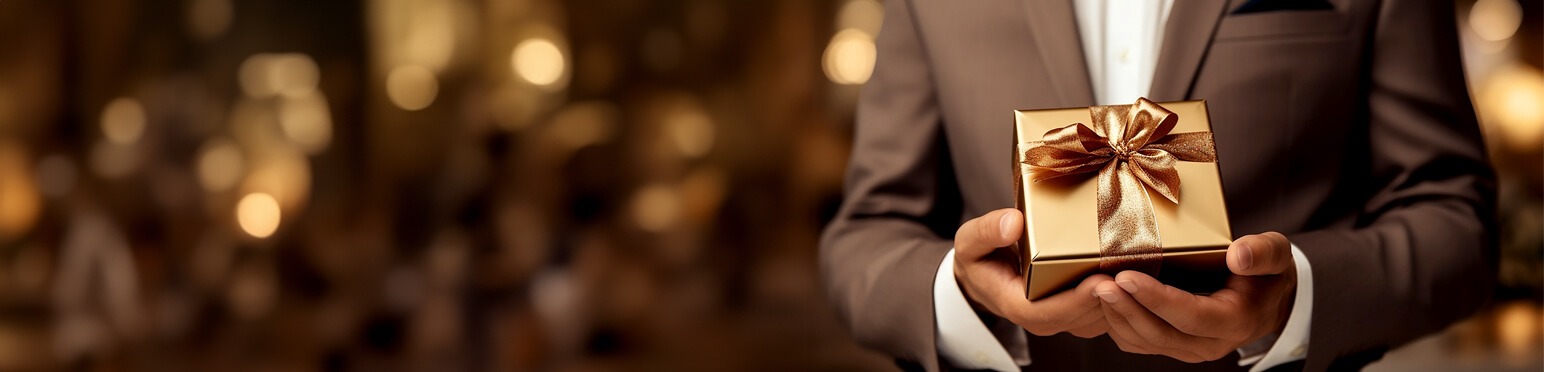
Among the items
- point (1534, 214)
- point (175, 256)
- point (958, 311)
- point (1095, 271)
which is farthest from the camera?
point (175, 256)

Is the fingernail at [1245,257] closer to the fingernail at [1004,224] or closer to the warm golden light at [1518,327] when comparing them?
the fingernail at [1004,224]

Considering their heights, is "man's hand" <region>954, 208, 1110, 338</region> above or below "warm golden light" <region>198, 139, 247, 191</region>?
below

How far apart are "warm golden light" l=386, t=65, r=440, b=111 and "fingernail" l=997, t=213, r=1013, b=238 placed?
55.8 inches

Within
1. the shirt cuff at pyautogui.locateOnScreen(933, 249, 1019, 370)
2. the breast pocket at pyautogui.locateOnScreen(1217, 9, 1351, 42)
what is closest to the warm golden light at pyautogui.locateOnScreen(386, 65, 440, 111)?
the shirt cuff at pyautogui.locateOnScreen(933, 249, 1019, 370)

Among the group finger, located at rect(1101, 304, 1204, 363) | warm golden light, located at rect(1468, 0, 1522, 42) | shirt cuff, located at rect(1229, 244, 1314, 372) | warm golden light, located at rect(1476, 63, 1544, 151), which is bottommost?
warm golden light, located at rect(1476, 63, 1544, 151)

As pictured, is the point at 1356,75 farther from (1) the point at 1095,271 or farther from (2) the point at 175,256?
(2) the point at 175,256

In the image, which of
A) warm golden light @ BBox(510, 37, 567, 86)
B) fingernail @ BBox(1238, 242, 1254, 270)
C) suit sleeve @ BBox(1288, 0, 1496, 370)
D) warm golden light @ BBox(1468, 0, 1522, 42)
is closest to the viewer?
fingernail @ BBox(1238, 242, 1254, 270)

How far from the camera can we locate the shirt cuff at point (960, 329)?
66 centimetres

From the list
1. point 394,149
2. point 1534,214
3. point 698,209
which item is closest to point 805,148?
point 698,209

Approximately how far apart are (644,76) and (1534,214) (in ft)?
4.83

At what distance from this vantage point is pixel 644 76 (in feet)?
Result: 5.78

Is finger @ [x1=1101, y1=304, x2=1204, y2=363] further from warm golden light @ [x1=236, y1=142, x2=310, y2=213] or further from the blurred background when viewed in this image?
warm golden light @ [x1=236, y1=142, x2=310, y2=213]

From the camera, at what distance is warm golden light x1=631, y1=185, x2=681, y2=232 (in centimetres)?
176

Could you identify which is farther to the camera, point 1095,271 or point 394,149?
point 394,149
